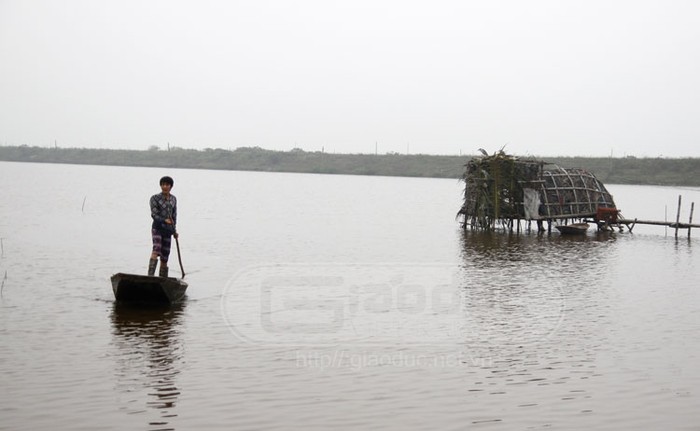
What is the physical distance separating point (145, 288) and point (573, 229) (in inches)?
923

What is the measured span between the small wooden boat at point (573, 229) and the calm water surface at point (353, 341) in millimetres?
7775

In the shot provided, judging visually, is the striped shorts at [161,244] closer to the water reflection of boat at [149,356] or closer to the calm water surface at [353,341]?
the water reflection of boat at [149,356]

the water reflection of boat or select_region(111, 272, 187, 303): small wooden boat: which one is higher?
select_region(111, 272, 187, 303): small wooden boat

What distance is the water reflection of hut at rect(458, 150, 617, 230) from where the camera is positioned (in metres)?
33.3

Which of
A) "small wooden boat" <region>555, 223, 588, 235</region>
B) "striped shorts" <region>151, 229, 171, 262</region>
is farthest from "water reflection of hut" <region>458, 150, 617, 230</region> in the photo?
"striped shorts" <region>151, 229, 171, 262</region>

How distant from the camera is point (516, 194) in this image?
3362cm

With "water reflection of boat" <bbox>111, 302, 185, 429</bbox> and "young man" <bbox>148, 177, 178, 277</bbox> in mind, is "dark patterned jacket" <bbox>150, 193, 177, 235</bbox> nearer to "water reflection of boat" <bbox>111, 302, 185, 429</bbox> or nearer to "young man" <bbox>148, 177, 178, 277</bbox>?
"young man" <bbox>148, 177, 178, 277</bbox>

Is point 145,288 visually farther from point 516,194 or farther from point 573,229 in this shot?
point 573,229

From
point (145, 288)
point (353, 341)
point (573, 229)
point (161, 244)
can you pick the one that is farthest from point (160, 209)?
point (573, 229)

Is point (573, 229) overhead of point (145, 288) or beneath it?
beneath

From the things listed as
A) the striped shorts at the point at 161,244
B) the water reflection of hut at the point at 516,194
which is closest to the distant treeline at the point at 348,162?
the water reflection of hut at the point at 516,194

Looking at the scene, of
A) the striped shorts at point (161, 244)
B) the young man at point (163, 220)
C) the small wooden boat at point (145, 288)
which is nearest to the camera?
the small wooden boat at point (145, 288)

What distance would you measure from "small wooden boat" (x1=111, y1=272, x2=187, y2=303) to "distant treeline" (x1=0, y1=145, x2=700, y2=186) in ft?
294

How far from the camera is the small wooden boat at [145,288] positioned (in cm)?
1387
